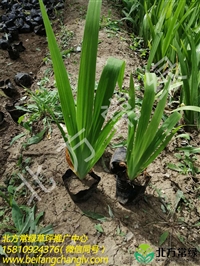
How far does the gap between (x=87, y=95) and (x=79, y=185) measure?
1.71 ft

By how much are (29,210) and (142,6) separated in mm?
2098

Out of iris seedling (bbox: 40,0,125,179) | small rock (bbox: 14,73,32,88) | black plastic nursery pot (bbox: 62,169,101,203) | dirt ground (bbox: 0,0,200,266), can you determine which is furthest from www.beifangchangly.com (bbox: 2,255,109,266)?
small rock (bbox: 14,73,32,88)

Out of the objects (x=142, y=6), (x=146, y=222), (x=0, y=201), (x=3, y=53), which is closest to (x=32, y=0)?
(x=3, y=53)

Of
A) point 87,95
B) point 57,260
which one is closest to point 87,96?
point 87,95

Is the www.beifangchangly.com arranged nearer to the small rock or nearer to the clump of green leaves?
the clump of green leaves

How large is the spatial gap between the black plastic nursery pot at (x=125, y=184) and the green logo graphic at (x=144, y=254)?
8.7 inches

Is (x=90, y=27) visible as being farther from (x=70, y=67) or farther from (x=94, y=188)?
(x=70, y=67)

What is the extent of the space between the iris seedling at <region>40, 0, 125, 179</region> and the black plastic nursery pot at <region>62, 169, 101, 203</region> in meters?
0.11

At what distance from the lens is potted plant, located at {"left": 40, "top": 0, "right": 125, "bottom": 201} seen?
993 mm

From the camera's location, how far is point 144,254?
1.23 m

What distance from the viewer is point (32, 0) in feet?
11.5

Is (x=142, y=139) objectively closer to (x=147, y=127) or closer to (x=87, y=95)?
(x=147, y=127)

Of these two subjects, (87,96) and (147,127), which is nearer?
(87,96)

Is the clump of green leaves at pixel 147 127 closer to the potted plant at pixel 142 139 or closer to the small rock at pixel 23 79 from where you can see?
the potted plant at pixel 142 139
